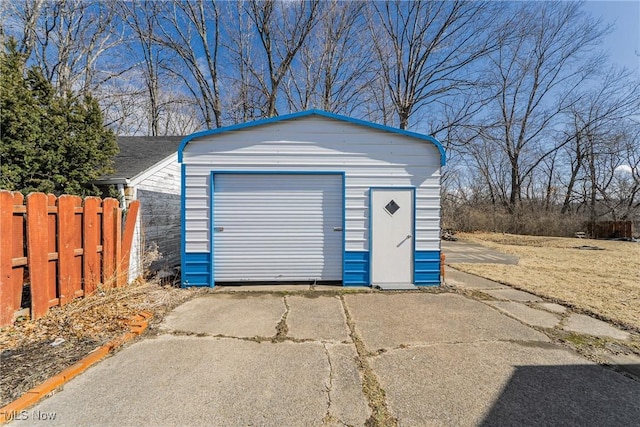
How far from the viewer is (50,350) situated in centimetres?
289

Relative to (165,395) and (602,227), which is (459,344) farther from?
(602,227)

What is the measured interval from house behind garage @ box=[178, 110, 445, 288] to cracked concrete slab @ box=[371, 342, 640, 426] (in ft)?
8.31

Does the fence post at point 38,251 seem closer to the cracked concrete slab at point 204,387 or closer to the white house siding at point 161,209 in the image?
the cracked concrete slab at point 204,387

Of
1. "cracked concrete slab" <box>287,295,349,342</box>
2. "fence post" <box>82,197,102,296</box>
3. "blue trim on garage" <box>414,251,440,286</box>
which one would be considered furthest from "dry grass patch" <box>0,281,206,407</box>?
"blue trim on garage" <box>414,251,440,286</box>

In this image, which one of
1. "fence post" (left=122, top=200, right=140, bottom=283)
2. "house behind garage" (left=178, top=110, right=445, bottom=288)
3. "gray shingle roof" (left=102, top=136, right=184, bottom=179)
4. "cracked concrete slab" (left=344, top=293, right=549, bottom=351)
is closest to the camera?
"cracked concrete slab" (left=344, top=293, right=549, bottom=351)

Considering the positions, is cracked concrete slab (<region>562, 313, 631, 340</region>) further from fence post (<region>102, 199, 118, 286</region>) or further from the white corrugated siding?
fence post (<region>102, 199, 118, 286</region>)

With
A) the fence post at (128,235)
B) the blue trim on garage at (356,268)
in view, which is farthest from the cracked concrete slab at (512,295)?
the fence post at (128,235)

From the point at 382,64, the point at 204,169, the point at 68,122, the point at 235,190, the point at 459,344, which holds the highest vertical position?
the point at 382,64

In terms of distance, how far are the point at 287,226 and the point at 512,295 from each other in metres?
4.41

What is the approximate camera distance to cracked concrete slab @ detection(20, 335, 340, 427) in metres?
2.07

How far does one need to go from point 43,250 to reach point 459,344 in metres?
5.21

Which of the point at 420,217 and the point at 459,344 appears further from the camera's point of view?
the point at 420,217

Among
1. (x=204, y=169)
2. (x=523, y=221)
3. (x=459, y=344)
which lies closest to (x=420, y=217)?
(x=459, y=344)

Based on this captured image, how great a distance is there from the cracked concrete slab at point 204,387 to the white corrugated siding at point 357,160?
302 cm
